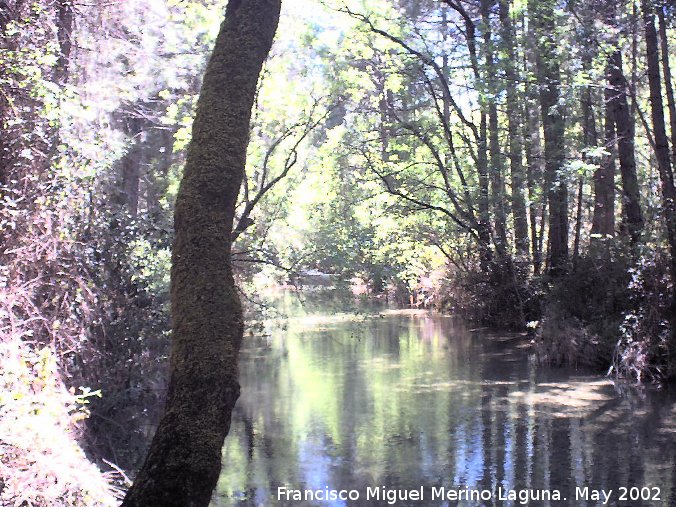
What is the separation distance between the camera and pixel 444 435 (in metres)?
8.15

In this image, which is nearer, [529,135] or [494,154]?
[494,154]

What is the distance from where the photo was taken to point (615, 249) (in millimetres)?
12203

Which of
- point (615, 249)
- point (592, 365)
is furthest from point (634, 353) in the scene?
point (615, 249)

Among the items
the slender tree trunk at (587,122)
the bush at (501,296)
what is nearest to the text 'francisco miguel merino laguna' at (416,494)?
the slender tree trunk at (587,122)

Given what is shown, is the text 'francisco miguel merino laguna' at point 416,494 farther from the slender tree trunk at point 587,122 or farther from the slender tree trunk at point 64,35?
the slender tree trunk at point 587,122

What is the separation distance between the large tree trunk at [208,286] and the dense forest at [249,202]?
0.01 metres

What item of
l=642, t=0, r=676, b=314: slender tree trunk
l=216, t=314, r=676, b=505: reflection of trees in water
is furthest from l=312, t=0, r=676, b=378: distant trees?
l=216, t=314, r=676, b=505: reflection of trees in water

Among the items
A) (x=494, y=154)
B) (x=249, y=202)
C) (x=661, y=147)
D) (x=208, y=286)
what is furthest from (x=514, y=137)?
(x=208, y=286)

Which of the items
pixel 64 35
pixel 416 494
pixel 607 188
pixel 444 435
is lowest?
pixel 416 494

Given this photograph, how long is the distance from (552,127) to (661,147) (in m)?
3.62

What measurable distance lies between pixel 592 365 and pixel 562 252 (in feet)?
13.4

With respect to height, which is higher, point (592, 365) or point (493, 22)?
point (493, 22)

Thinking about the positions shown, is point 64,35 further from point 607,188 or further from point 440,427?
point 607,188

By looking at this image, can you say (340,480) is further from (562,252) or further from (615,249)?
(562,252)
